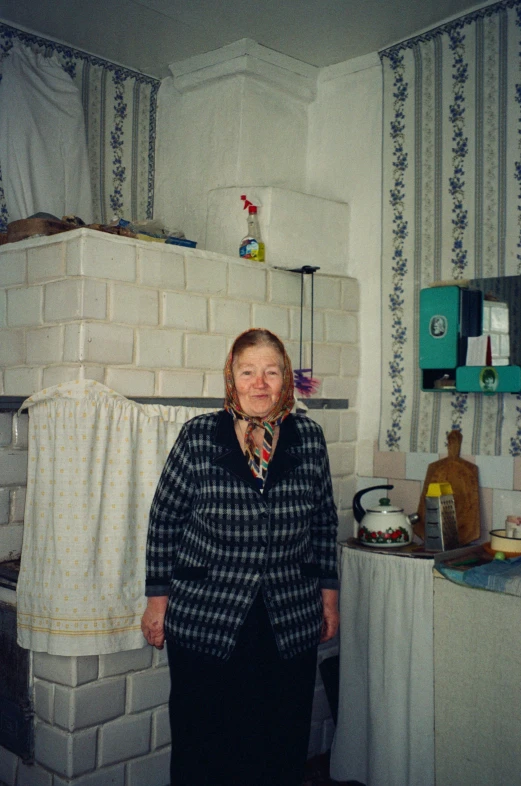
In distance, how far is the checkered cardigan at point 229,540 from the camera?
186 cm

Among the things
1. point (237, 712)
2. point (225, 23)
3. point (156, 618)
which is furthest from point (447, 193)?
point (237, 712)

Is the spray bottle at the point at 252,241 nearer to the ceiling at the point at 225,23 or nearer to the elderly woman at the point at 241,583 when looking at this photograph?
the ceiling at the point at 225,23

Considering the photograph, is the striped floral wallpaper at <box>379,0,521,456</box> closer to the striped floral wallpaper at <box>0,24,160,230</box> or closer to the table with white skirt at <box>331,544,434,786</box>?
the table with white skirt at <box>331,544,434,786</box>

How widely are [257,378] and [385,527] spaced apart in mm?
852

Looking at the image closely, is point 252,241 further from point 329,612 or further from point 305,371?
point 329,612

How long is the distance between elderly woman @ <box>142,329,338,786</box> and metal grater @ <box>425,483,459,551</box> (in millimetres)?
565

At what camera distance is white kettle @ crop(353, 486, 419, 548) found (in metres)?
2.55

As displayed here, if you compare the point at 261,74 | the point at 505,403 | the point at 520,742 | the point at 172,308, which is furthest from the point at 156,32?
the point at 520,742

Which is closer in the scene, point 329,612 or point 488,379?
point 329,612

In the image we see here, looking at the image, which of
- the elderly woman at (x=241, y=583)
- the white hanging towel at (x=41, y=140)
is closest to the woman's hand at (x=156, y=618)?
the elderly woman at (x=241, y=583)

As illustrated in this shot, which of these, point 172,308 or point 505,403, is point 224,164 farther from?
point 505,403

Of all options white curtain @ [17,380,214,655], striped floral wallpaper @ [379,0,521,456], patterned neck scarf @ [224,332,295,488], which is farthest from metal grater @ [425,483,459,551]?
white curtain @ [17,380,214,655]

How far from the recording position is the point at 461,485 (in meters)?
2.62

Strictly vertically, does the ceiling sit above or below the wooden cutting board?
above
